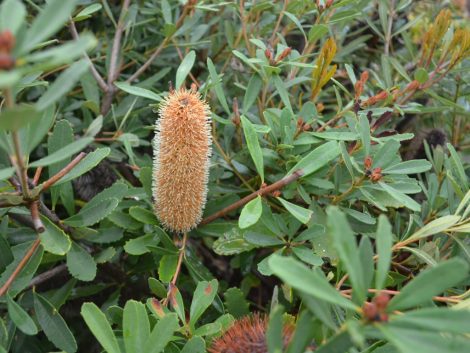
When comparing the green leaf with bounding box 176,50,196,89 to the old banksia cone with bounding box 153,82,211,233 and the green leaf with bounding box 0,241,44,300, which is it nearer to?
the old banksia cone with bounding box 153,82,211,233

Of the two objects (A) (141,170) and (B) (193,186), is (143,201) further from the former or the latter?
(B) (193,186)

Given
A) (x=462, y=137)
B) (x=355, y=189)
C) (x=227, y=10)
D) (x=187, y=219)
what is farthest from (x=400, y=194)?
(x=227, y=10)

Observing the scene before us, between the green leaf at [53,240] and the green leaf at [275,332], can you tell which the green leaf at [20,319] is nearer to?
the green leaf at [53,240]

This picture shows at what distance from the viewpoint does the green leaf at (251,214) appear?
2.91 ft

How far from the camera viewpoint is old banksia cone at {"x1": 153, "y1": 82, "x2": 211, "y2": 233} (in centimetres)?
100

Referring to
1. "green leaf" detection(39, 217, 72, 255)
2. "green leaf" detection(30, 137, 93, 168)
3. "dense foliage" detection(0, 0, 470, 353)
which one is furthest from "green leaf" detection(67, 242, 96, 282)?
"green leaf" detection(30, 137, 93, 168)

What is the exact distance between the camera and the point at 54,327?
973 millimetres

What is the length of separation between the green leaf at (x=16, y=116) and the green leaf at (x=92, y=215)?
42cm

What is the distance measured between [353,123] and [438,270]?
55 cm

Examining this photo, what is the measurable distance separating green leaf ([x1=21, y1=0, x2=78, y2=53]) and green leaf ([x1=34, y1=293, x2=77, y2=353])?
59cm

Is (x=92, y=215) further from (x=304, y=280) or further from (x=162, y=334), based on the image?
(x=304, y=280)

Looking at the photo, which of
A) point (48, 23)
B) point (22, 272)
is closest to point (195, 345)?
point (22, 272)

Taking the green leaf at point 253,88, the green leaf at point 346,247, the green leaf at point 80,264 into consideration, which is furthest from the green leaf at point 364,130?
the green leaf at point 80,264

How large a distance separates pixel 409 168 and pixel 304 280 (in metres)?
0.51
